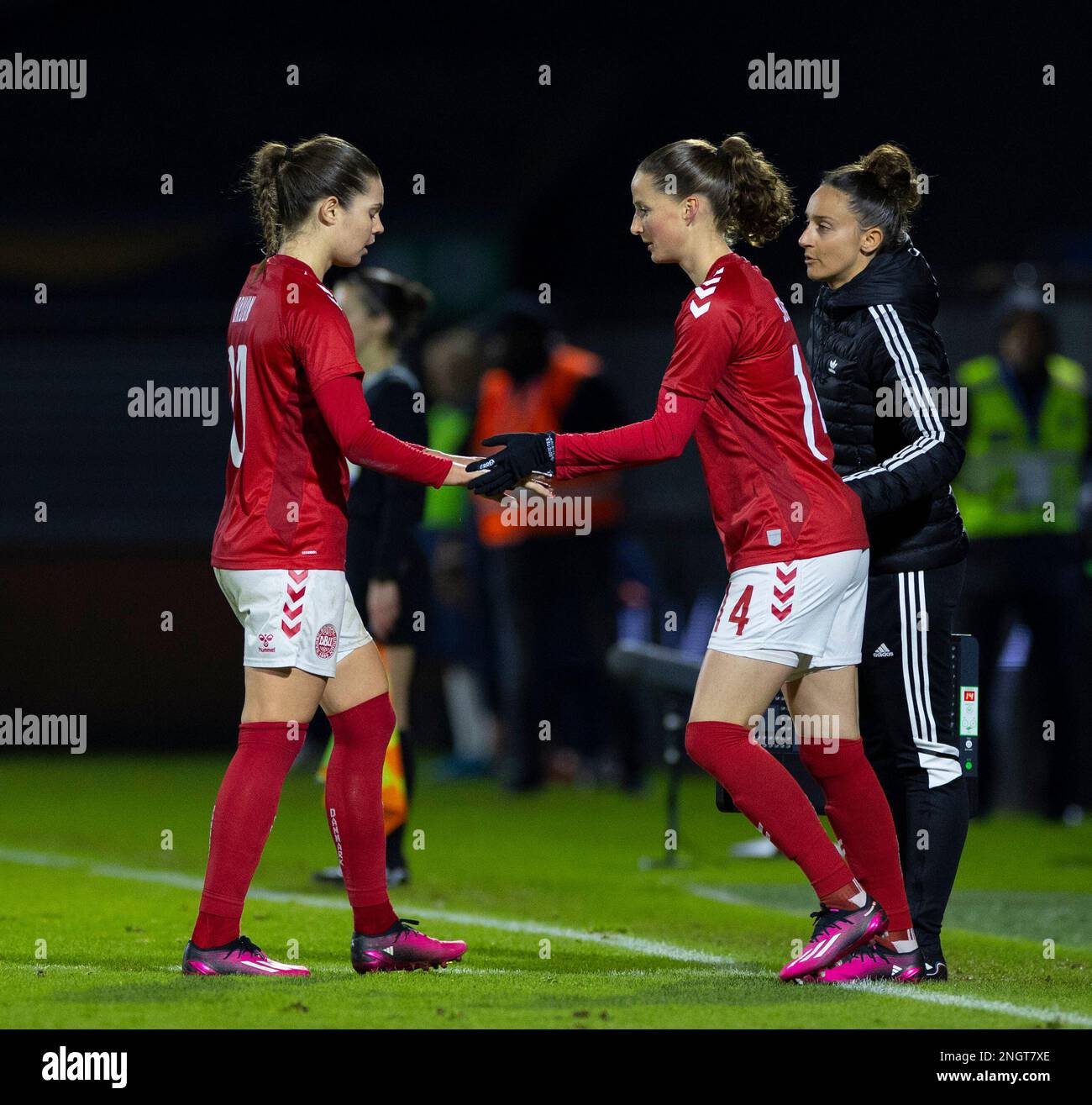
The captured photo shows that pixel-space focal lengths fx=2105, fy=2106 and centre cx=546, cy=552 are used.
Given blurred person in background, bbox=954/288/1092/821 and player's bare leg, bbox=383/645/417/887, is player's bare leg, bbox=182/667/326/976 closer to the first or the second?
player's bare leg, bbox=383/645/417/887

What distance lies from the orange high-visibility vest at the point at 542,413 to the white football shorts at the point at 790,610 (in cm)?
563

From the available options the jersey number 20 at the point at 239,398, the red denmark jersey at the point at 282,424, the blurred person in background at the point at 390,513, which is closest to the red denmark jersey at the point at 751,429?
the red denmark jersey at the point at 282,424

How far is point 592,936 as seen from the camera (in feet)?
19.5

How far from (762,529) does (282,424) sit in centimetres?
111

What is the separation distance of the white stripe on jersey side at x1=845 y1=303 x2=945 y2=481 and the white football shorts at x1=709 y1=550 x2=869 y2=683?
10.7 inches

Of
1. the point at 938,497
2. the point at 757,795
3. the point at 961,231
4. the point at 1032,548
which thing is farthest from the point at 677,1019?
the point at 961,231

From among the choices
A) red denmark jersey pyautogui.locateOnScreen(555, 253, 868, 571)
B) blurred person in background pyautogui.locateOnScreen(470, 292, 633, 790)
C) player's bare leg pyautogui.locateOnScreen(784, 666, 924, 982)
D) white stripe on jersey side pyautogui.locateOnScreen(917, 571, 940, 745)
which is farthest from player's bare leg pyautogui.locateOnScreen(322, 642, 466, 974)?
blurred person in background pyautogui.locateOnScreen(470, 292, 633, 790)

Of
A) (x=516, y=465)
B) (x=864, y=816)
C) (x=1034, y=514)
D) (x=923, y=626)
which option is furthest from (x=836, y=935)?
(x=1034, y=514)

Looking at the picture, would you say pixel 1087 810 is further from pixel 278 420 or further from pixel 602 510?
pixel 278 420

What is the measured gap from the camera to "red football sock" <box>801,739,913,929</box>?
4.84 m

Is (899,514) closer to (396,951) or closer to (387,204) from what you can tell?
(396,951)

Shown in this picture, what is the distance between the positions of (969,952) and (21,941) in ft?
8.34
